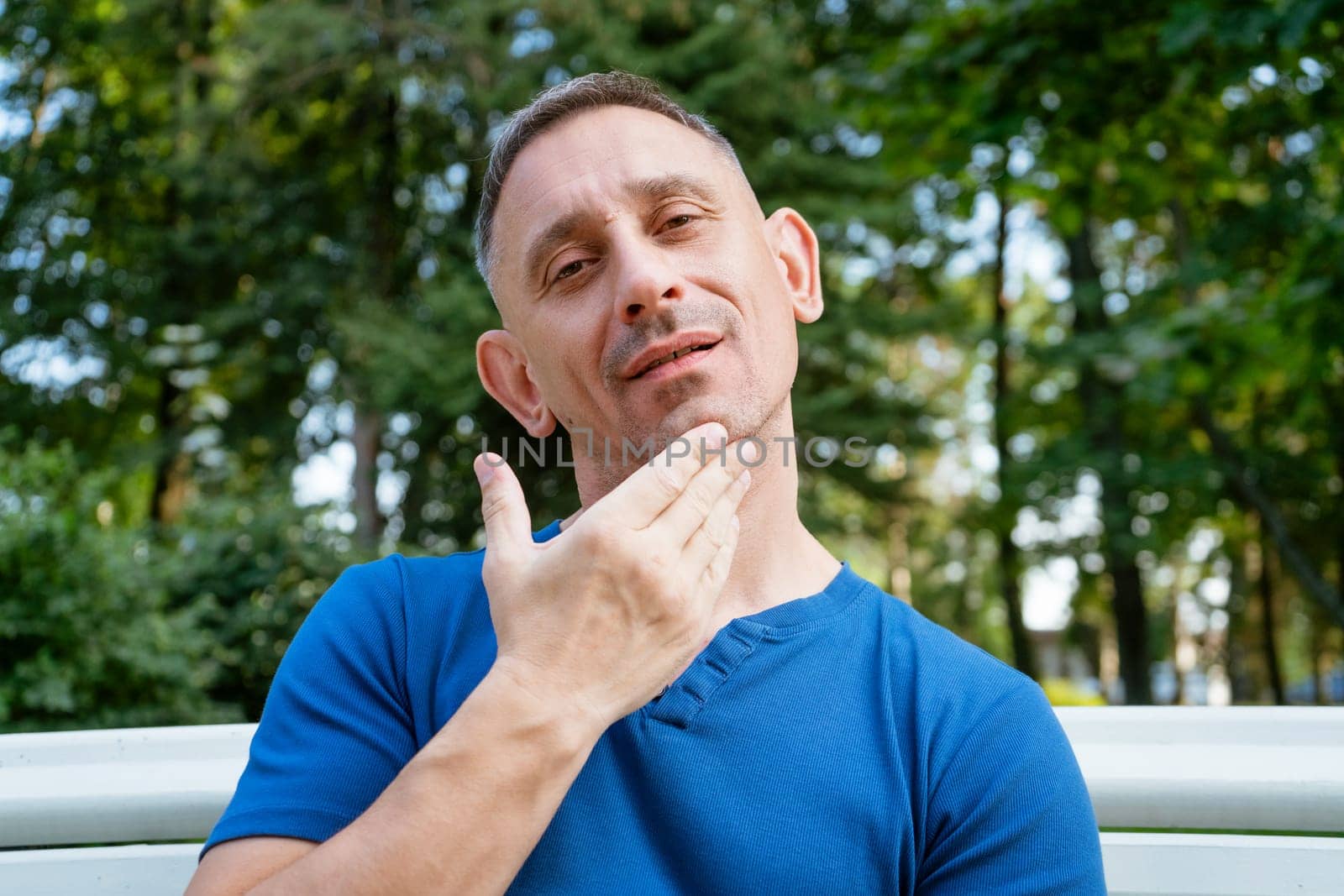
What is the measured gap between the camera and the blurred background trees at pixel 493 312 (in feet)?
19.7

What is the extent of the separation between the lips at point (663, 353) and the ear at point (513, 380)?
0.30 metres

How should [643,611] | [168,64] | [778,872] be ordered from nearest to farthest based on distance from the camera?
1. [643,611]
2. [778,872]
3. [168,64]

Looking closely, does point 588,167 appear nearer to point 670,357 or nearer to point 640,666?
point 670,357

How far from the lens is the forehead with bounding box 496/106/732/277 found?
186 cm

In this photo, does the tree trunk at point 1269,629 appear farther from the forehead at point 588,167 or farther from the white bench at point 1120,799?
the forehead at point 588,167

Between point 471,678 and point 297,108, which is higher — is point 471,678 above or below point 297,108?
below

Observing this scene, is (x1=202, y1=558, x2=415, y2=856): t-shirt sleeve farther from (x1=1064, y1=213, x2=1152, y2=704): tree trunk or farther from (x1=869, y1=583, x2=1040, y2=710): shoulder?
(x1=1064, y1=213, x2=1152, y2=704): tree trunk

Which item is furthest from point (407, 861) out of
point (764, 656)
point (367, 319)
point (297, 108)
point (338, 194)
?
point (338, 194)

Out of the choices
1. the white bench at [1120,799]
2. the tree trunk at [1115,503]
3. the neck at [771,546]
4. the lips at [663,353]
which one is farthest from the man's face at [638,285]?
the tree trunk at [1115,503]

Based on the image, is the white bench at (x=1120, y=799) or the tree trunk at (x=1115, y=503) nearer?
the white bench at (x=1120, y=799)

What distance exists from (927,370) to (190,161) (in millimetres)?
16205

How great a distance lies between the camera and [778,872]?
1447 mm

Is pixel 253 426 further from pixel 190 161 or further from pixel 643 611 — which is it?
pixel 643 611

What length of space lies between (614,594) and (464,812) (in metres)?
0.30
